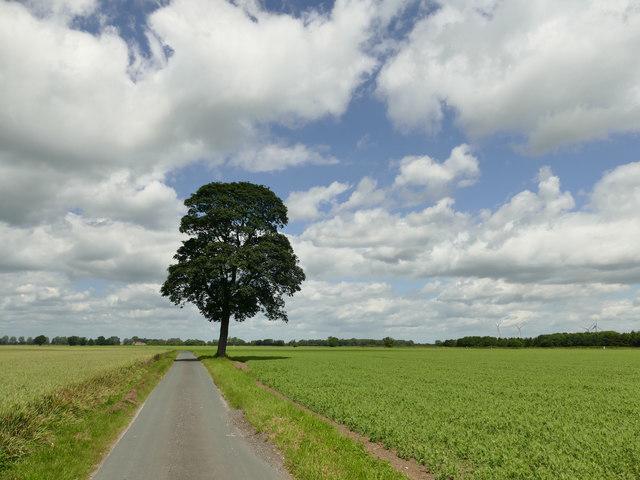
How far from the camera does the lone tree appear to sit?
54.4m

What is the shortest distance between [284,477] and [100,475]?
4.24m

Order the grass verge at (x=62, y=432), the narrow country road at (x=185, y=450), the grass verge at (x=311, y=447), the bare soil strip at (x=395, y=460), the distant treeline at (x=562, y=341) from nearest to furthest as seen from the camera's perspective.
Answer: the grass verge at (x=311, y=447) → the narrow country road at (x=185, y=450) → the grass verge at (x=62, y=432) → the bare soil strip at (x=395, y=460) → the distant treeline at (x=562, y=341)

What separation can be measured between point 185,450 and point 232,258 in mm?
40530

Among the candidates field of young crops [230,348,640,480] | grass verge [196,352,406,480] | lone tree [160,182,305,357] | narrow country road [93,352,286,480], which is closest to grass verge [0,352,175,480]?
narrow country road [93,352,286,480]

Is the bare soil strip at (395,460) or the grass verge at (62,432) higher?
the grass verge at (62,432)

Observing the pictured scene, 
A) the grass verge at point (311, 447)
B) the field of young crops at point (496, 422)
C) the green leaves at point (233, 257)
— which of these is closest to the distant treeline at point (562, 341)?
the green leaves at point (233, 257)

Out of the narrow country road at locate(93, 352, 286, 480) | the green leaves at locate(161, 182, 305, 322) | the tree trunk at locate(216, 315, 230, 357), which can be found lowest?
the narrow country road at locate(93, 352, 286, 480)

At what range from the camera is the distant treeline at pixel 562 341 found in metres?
166

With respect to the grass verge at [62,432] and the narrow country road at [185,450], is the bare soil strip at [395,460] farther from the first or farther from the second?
the grass verge at [62,432]

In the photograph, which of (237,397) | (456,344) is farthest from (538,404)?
(456,344)

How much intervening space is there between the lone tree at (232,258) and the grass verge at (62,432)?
106ft

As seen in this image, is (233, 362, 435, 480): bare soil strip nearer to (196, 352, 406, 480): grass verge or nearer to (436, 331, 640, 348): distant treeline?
(196, 352, 406, 480): grass verge

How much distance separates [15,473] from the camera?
10.9 m

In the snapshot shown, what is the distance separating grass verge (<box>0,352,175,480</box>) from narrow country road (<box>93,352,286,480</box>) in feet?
1.87
